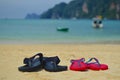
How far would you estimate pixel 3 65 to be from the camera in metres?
8.20

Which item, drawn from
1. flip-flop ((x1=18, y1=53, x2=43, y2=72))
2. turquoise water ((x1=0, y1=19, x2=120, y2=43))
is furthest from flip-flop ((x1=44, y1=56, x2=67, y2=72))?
turquoise water ((x1=0, y1=19, x2=120, y2=43))

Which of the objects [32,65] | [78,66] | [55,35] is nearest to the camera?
[32,65]

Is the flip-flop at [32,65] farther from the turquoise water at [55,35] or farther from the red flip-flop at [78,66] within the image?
the turquoise water at [55,35]

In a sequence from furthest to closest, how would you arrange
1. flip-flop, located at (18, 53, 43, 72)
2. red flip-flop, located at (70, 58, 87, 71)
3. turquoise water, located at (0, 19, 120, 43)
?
turquoise water, located at (0, 19, 120, 43)
red flip-flop, located at (70, 58, 87, 71)
flip-flop, located at (18, 53, 43, 72)

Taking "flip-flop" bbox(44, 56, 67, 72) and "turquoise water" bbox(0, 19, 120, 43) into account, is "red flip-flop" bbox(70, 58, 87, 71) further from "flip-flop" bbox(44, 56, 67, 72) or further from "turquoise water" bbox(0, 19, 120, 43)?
"turquoise water" bbox(0, 19, 120, 43)

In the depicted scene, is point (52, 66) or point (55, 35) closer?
point (52, 66)

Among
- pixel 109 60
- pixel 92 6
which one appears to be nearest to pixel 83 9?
pixel 92 6

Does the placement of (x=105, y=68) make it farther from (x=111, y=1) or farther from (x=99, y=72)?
(x=111, y=1)

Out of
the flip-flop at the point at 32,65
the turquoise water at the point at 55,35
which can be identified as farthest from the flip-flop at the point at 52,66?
the turquoise water at the point at 55,35

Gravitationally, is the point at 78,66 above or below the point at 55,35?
above

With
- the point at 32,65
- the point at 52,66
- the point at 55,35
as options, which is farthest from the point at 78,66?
the point at 55,35

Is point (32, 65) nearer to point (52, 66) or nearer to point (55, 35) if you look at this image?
point (52, 66)

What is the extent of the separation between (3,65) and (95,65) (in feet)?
8.84

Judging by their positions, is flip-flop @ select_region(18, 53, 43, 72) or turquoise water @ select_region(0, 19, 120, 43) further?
turquoise water @ select_region(0, 19, 120, 43)
